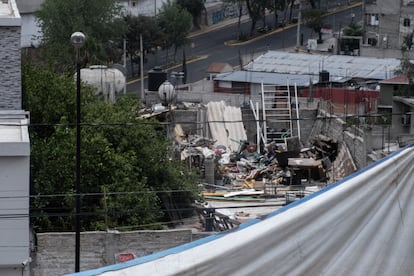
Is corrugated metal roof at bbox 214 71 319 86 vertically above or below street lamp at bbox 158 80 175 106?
above

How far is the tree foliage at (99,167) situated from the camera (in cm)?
1861

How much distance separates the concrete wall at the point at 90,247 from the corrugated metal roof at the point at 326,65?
92.7ft

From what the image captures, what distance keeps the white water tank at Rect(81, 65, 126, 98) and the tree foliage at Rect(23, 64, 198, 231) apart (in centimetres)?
720

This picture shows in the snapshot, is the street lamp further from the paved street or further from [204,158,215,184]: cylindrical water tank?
the paved street

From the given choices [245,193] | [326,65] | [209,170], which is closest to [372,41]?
[326,65]

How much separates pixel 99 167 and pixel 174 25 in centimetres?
3616

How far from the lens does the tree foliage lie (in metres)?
18.6

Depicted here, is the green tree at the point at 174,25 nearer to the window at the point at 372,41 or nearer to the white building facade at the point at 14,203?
the window at the point at 372,41

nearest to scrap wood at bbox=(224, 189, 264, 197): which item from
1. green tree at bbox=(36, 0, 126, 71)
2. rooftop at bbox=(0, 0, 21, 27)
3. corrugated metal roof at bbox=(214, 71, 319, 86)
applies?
rooftop at bbox=(0, 0, 21, 27)

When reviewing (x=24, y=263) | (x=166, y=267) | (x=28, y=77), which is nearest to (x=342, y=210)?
(x=166, y=267)

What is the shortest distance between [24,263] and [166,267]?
12273mm

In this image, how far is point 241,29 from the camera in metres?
61.2

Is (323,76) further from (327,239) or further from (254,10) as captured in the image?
(327,239)

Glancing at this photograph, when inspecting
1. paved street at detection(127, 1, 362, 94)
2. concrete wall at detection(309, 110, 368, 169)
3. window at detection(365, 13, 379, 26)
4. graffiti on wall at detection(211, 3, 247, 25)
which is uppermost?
graffiti on wall at detection(211, 3, 247, 25)
